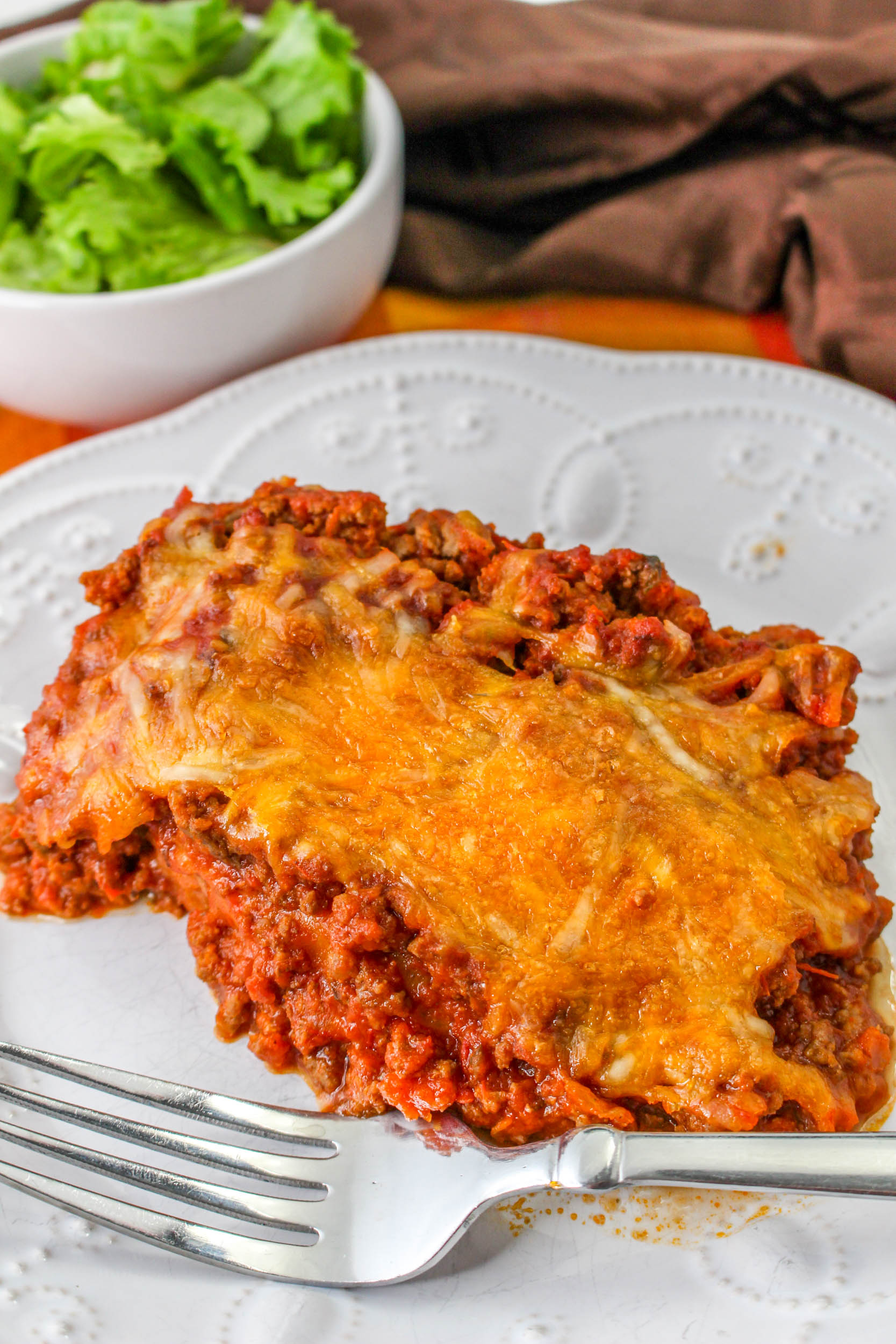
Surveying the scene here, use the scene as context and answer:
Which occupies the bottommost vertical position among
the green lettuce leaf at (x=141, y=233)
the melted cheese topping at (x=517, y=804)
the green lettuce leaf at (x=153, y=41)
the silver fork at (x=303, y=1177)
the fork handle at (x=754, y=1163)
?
the silver fork at (x=303, y=1177)

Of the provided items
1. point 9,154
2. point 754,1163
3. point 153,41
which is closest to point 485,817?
point 754,1163

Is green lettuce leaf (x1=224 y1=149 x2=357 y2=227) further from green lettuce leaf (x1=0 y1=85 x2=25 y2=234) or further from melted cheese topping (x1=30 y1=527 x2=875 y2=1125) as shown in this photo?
melted cheese topping (x1=30 y1=527 x2=875 y2=1125)

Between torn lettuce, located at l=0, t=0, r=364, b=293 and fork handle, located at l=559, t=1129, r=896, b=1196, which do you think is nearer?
fork handle, located at l=559, t=1129, r=896, b=1196

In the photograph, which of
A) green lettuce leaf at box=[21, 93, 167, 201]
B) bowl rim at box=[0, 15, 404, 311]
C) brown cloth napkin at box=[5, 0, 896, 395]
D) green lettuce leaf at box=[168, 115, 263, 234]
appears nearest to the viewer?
bowl rim at box=[0, 15, 404, 311]

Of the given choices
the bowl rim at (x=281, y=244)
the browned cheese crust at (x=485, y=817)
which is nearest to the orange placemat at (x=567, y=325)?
the bowl rim at (x=281, y=244)

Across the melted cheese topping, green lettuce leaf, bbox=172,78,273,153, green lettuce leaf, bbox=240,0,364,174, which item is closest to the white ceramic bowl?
green lettuce leaf, bbox=240,0,364,174

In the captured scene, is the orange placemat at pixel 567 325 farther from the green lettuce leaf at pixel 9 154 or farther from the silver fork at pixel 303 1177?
the silver fork at pixel 303 1177

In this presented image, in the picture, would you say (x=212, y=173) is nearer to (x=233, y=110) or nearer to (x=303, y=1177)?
(x=233, y=110)
